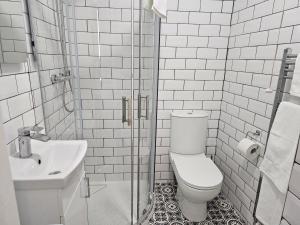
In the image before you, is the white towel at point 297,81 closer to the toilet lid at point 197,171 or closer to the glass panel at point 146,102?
the toilet lid at point 197,171

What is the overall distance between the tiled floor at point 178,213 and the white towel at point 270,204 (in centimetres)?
56

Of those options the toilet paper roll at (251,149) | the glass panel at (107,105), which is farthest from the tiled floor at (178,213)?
the toilet paper roll at (251,149)

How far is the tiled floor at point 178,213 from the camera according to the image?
192 cm

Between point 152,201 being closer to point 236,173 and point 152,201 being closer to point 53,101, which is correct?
point 236,173

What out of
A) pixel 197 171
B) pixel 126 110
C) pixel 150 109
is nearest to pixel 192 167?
→ pixel 197 171

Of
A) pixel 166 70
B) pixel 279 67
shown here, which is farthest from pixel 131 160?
pixel 279 67

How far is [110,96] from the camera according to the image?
1881mm

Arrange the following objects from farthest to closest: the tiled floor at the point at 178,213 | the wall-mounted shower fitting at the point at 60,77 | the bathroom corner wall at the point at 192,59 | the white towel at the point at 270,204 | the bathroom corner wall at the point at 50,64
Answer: the bathroom corner wall at the point at 192,59, the tiled floor at the point at 178,213, the wall-mounted shower fitting at the point at 60,77, the bathroom corner wall at the point at 50,64, the white towel at the point at 270,204

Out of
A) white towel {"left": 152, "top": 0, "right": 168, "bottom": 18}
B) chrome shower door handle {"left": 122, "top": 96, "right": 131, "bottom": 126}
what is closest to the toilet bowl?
chrome shower door handle {"left": 122, "top": 96, "right": 131, "bottom": 126}

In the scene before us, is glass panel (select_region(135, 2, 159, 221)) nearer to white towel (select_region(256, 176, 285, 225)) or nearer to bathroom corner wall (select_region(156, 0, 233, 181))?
bathroom corner wall (select_region(156, 0, 233, 181))

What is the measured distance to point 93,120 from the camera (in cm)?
197

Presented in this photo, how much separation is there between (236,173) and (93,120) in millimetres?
1512

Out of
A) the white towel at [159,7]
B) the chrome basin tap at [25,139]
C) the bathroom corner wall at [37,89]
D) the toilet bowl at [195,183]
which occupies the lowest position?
the toilet bowl at [195,183]

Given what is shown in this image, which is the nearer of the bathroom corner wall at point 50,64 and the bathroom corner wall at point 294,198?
the bathroom corner wall at point 294,198
